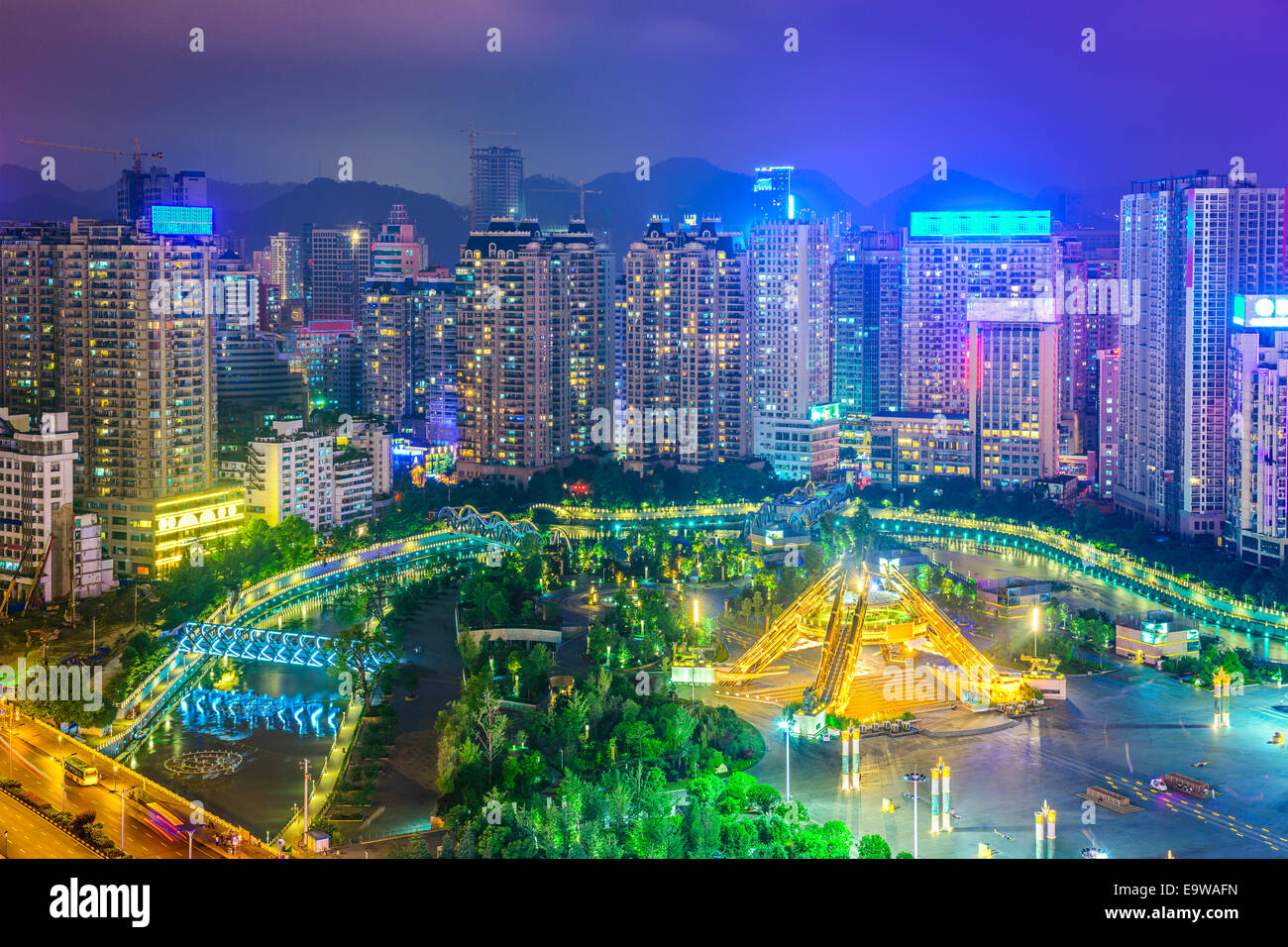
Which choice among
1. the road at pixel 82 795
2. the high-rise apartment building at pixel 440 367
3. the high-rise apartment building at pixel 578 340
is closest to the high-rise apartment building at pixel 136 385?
the road at pixel 82 795

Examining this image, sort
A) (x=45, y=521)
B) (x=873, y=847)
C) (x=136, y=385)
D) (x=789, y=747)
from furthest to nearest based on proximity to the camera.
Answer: (x=136, y=385)
(x=45, y=521)
(x=789, y=747)
(x=873, y=847)

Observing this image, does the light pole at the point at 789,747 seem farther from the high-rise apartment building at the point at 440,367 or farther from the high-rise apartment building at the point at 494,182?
the high-rise apartment building at the point at 494,182

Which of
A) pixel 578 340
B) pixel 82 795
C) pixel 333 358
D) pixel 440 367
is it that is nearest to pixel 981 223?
pixel 578 340

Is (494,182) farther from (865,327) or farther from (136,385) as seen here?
(136,385)

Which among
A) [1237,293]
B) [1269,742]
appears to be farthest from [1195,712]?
[1237,293]

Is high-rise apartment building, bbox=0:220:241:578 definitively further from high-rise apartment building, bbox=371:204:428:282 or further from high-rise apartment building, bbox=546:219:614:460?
high-rise apartment building, bbox=371:204:428:282
